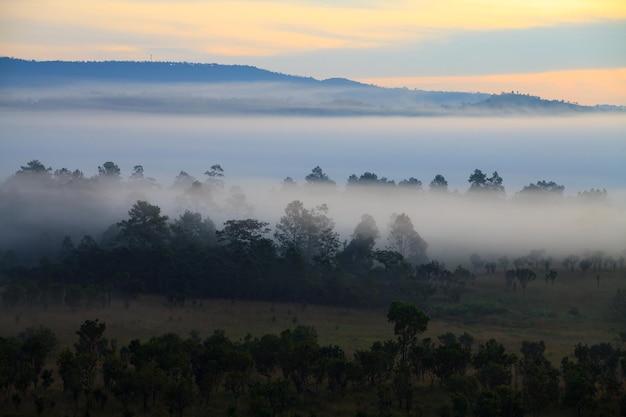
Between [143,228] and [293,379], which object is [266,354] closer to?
[293,379]

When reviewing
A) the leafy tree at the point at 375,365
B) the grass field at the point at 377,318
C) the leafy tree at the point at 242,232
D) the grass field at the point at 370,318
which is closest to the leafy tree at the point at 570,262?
the grass field at the point at 377,318

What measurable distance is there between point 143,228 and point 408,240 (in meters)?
24.0

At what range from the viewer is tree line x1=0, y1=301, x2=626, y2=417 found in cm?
3634

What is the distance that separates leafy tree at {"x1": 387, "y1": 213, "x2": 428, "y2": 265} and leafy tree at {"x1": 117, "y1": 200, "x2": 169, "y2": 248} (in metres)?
20.7

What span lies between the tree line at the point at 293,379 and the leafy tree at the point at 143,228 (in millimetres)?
28021

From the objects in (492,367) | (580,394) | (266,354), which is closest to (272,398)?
(266,354)

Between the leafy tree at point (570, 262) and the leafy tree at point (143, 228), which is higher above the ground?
the leafy tree at point (143, 228)

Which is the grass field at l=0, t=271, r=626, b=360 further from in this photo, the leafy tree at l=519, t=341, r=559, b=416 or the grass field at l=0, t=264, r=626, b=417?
the leafy tree at l=519, t=341, r=559, b=416

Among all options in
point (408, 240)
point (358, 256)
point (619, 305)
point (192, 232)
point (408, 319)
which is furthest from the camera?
point (408, 240)

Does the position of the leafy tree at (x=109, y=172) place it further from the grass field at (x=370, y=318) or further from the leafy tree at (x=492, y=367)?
the leafy tree at (x=492, y=367)

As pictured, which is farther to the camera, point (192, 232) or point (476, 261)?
point (192, 232)

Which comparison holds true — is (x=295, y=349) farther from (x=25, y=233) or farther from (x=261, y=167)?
(x=261, y=167)

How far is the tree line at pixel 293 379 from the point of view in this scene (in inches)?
1431

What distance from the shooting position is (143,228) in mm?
71938
